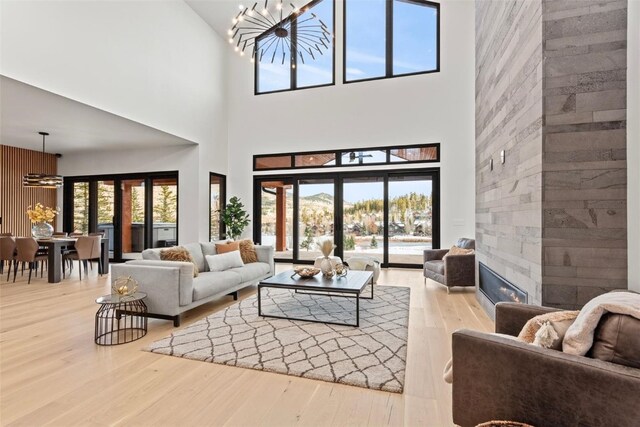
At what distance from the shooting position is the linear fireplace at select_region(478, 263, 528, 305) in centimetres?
281

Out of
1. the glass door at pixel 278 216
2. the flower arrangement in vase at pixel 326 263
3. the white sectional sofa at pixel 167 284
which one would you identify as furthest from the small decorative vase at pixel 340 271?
the glass door at pixel 278 216

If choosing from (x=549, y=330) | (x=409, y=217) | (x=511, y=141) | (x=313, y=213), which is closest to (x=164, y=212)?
(x=313, y=213)

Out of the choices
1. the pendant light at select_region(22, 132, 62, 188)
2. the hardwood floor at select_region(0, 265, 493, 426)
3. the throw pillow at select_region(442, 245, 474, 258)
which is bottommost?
the hardwood floor at select_region(0, 265, 493, 426)

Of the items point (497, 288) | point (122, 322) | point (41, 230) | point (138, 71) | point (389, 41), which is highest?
Answer: point (389, 41)

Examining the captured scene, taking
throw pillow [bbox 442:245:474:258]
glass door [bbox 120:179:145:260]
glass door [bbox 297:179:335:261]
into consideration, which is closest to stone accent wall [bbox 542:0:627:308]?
throw pillow [bbox 442:245:474:258]

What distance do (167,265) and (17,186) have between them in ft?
24.1

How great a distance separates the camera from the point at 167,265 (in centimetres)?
353

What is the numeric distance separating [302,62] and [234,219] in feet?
13.2

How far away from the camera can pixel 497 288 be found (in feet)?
11.3

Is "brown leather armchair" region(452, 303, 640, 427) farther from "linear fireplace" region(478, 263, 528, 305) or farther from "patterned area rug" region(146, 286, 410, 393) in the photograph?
"linear fireplace" region(478, 263, 528, 305)

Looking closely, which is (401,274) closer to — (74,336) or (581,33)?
(581,33)

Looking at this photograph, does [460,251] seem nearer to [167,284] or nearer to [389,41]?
[167,284]

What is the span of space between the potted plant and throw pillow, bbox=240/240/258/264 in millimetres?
2384

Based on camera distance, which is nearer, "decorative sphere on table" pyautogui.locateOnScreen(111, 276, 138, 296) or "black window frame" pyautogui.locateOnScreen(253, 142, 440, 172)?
"decorative sphere on table" pyautogui.locateOnScreen(111, 276, 138, 296)
